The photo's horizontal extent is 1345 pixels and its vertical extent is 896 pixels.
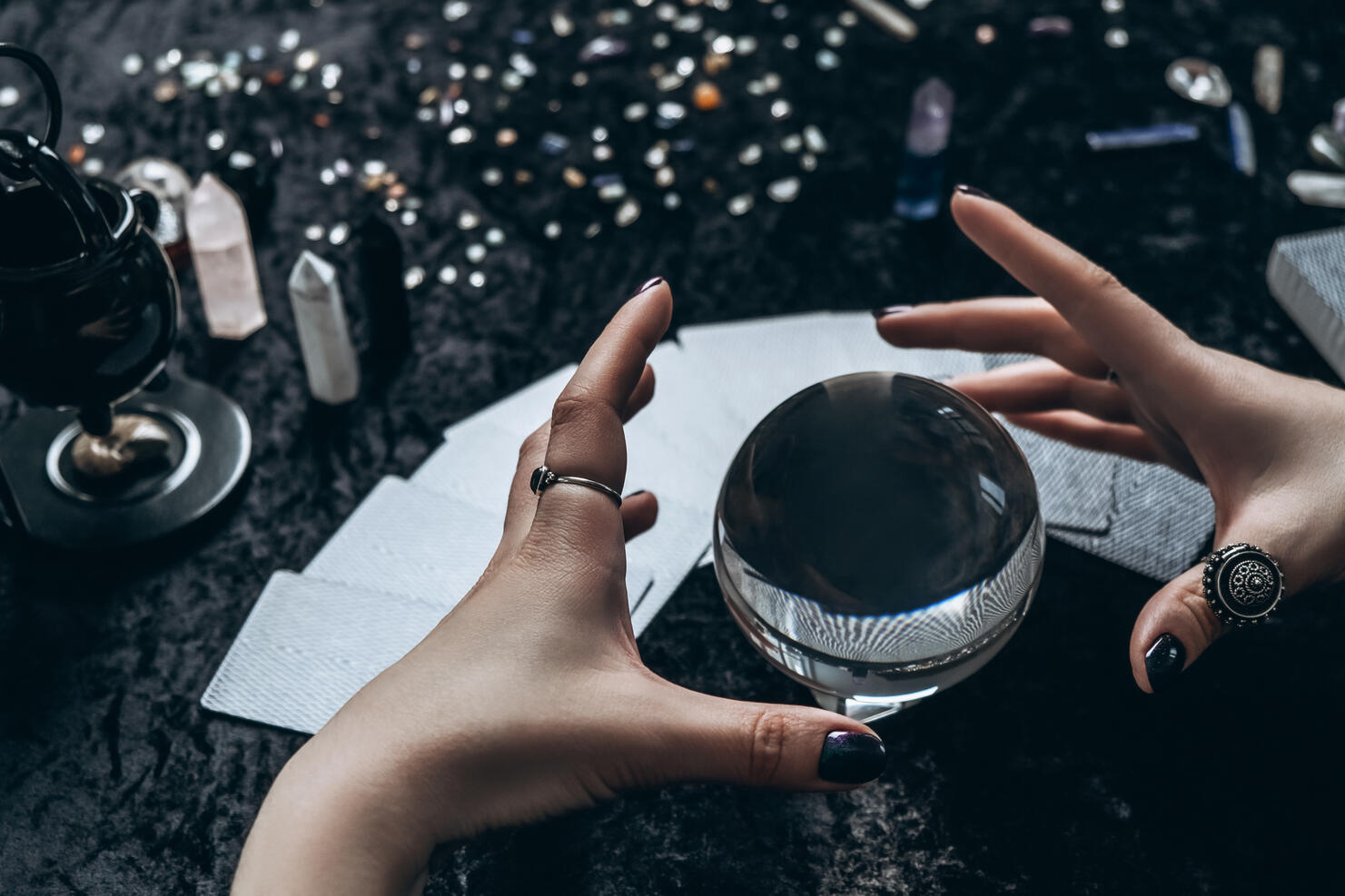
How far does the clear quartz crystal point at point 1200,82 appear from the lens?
150 centimetres

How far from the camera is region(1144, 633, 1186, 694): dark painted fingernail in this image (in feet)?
2.64

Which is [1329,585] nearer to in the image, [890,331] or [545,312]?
[890,331]

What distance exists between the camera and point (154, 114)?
4.84 feet

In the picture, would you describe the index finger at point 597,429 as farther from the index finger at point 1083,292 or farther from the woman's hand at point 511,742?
the index finger at point 1083,292

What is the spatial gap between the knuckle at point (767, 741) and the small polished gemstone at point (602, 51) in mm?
1128

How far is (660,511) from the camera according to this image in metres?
1.10

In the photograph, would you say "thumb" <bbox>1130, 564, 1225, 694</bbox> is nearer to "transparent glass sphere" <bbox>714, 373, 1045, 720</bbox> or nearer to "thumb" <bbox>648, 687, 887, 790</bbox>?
"transparent glass sphere" <bbox>714, 373, 1045, 720</bbox>

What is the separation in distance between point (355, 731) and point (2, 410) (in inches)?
29.8

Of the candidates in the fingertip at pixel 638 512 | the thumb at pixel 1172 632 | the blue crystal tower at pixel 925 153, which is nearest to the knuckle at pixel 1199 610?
the thumb at pixel 1172 632

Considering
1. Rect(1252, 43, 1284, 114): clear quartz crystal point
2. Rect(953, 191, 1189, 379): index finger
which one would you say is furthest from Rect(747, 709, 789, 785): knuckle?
Rect(1252, 43, 1284, 114): clear quartz crystal point

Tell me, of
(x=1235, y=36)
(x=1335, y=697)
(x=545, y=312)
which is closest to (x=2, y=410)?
(x=545, y=312)

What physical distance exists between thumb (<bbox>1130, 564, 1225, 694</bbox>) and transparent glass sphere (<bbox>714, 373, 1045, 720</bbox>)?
89 millimetres

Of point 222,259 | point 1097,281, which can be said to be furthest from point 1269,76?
point 222,259

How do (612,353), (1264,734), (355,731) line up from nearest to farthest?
(355,731) < (612,353) < (1264,734)
